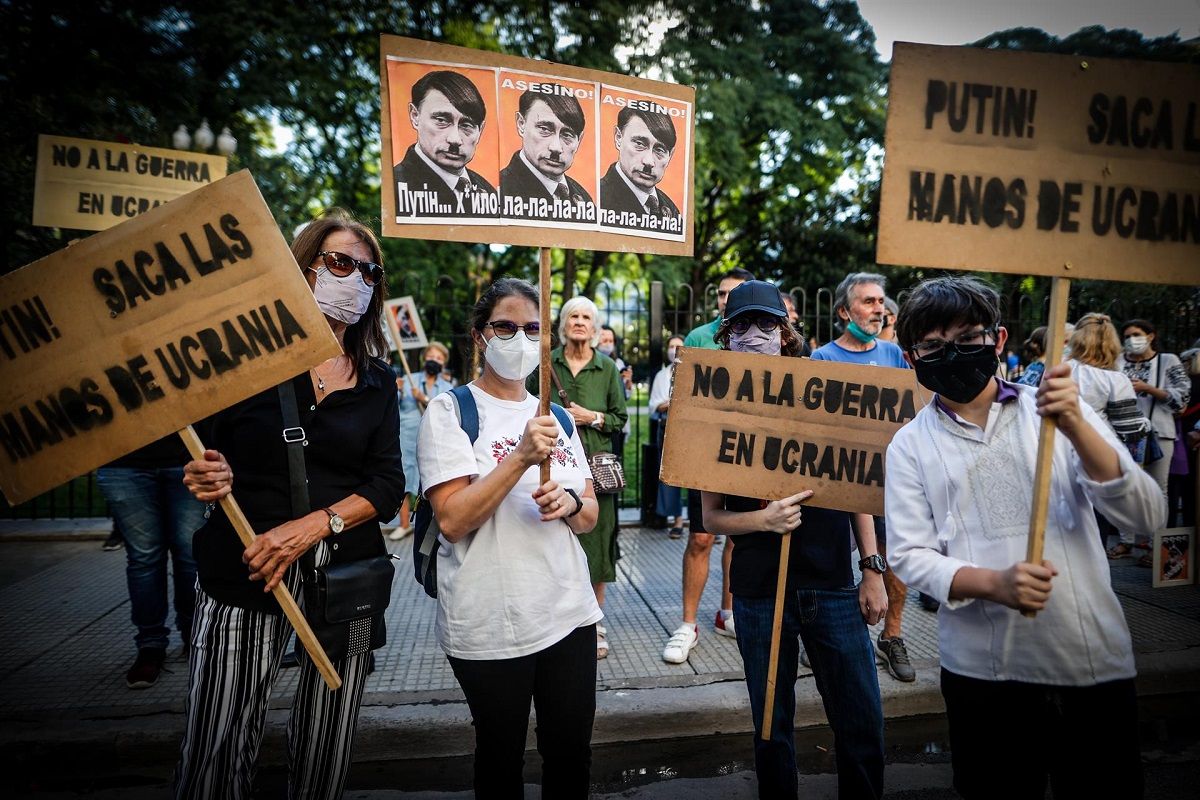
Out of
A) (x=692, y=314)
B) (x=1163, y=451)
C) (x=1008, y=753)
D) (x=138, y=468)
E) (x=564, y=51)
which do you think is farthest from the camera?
(x=564, y=51)

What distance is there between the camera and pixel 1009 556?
194 centimetres

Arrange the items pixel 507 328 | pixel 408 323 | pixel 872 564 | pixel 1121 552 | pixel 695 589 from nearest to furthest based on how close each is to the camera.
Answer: pixel 507 328, pixel 872 564, pixel 695 589, pixel 1121 552, pixel 408 323

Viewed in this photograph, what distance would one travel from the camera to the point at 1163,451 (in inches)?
260

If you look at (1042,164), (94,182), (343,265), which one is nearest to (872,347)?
(1042,164)

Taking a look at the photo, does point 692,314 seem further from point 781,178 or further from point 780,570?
point 781,178

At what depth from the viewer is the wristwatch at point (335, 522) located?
215cm

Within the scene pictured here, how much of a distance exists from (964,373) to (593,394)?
2945 millimetres

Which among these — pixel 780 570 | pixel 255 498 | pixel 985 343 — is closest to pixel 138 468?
pixel 255 498

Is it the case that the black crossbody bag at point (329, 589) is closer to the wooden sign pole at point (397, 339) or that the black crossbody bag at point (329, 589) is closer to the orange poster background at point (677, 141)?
the orange poster background at point (677, 141)

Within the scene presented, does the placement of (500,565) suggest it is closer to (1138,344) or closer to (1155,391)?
(1155,391)

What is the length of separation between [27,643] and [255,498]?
3.73m

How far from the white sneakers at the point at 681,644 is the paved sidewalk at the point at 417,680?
5 cm

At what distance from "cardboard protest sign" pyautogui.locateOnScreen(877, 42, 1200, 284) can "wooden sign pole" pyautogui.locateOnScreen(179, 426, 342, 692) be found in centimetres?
200

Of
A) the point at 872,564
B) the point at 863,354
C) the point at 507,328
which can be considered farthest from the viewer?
the point at 863,354
